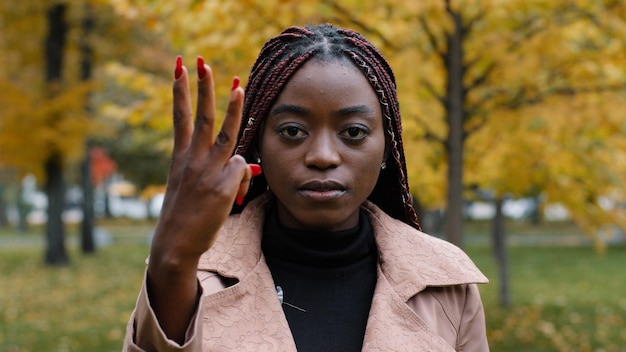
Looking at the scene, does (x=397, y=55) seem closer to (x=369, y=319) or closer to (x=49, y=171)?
(x=369, y=319)

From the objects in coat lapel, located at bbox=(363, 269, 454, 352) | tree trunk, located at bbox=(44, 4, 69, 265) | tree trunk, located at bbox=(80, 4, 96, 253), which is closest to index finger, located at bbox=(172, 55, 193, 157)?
coat lapel, located at bbox=(363, 269, 454, 352)

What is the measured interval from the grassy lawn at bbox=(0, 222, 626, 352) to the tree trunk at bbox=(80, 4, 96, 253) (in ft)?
4.13

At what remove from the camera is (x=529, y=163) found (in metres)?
6.61

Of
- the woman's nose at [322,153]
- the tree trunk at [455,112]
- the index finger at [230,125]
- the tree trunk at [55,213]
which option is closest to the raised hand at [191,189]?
the index finger at [230,125]

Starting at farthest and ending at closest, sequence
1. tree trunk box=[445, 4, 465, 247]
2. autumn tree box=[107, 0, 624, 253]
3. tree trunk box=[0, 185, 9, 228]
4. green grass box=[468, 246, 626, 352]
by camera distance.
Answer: tree trunk box=[0, 185, 9, 228]
green grass box=[468, 246, 626, 352]
tree trunk box=[445, 4, 465, 247]
autumn tree box=[107, 0, 624, 253]

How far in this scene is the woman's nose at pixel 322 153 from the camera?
1716mm

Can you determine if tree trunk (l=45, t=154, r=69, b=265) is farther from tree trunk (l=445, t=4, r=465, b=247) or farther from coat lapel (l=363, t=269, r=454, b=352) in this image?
coat lapel (l=363, t=269, r=454, b=352)

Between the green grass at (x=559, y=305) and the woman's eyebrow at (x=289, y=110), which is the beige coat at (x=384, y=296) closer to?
the woman's eyebrow at (x=289, y=110)

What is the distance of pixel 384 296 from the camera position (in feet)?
6.01

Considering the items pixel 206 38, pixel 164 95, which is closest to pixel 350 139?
pixel 206 38

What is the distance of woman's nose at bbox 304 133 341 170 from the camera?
172 centimetres

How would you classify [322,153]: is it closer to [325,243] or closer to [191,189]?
[325,243]

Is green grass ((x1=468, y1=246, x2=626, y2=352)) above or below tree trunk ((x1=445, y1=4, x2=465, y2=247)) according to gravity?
below

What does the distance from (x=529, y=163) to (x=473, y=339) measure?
16.3 ft
